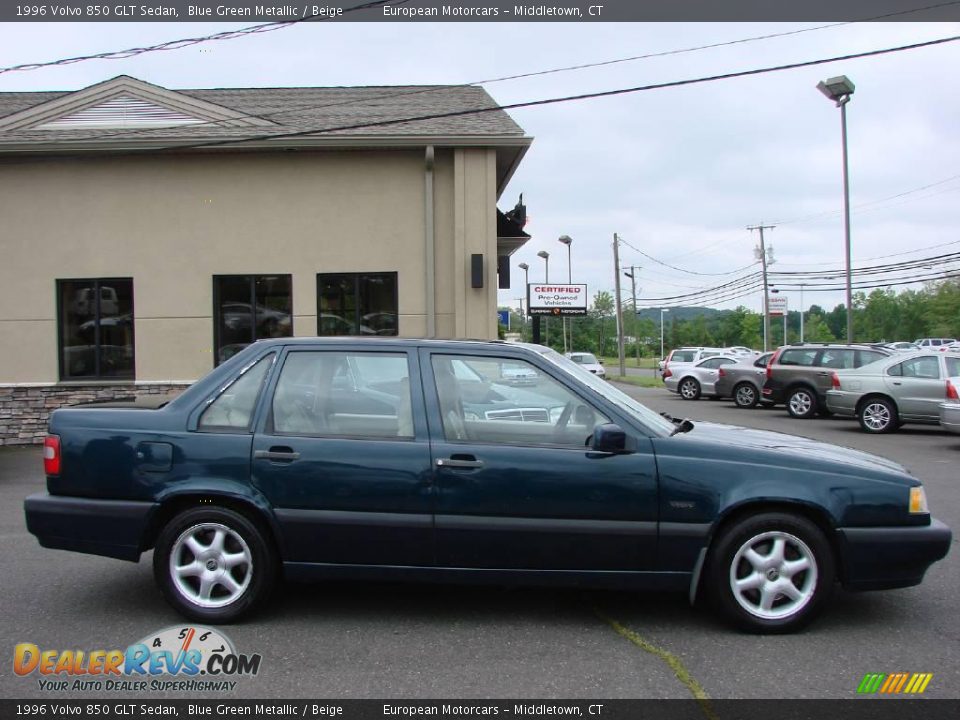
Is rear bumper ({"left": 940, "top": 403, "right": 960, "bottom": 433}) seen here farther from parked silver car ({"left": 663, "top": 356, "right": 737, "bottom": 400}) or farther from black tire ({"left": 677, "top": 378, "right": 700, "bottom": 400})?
black tire ({"left": 677, "top": 378, "right": 700, "bottom": 400})

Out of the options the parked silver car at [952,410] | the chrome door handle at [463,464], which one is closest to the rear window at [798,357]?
the parked silver car at [952,410]

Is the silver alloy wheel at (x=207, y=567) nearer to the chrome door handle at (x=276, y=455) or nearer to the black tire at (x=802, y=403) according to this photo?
the chrome door handle at (x=276, y=455)

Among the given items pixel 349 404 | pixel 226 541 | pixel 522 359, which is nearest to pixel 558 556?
pixel 522 359

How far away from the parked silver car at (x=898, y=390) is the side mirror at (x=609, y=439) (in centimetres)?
1252

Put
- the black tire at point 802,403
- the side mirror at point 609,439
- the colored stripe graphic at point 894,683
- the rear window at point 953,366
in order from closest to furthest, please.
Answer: the colored stripe graphic at point 894,683 → the side mirror at point 609,439 → the rear window at point 953,366 → the black tire at point 802,403

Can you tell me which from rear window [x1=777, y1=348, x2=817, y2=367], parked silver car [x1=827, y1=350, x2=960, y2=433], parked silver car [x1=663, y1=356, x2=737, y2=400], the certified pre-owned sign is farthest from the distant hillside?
parked silver car [x1=827, y1=350, x2=960, y2=433]

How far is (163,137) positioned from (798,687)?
40.4 ft

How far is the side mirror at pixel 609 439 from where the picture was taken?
13.3 feet

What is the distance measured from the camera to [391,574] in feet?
14.0

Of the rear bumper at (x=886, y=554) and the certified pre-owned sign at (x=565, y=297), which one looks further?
the certified pre-owned sign at (x=565, y=297)

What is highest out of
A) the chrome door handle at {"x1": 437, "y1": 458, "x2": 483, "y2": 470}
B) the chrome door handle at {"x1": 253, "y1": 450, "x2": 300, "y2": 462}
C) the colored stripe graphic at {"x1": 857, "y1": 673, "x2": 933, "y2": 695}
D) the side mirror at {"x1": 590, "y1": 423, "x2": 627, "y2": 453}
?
the side mirror at {"x1": 590, "y1": 423, "x2": 627, "y2": 453}

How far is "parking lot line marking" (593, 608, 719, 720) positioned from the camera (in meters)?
3.39

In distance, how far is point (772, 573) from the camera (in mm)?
4105

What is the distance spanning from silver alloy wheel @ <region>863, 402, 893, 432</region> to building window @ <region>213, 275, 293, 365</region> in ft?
35.3
